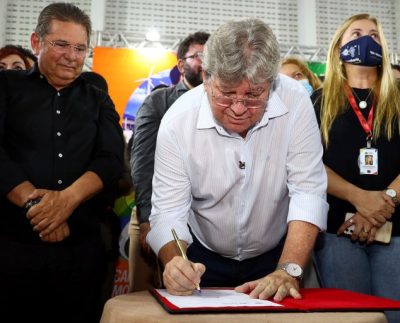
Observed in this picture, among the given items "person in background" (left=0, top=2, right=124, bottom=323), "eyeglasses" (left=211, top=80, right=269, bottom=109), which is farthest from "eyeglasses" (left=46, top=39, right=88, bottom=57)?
"eyeglasses" (left=211, top=80, right=269, bottom=109)

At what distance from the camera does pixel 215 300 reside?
1.00 metres

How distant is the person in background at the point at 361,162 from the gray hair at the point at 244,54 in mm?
707

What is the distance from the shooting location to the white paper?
95cm

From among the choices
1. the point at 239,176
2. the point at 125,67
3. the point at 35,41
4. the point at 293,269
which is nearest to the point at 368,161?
the point at 239,176

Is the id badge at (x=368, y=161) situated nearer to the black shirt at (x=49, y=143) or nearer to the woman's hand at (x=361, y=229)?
the woman's hand at (x=361, y=229)

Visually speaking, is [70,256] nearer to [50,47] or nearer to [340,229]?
[50,47]

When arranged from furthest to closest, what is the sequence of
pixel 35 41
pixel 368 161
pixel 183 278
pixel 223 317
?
pixel 35 41, pixel 368 161, pixel 183 278, pixel 223 317

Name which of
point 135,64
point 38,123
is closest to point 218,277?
point 38,123

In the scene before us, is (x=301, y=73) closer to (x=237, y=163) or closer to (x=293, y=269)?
(x=237, y=163)

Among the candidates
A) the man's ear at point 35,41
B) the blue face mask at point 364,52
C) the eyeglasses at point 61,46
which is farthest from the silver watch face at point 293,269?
the man's ear at point 35,41

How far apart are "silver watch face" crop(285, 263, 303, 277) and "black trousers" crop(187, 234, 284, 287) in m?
0.32

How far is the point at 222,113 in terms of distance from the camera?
133cm

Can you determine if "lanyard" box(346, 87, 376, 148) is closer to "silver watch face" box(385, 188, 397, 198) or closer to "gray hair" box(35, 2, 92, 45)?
"silver watch face" box(385, 188, 397, 198)

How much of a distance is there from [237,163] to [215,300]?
537mm
